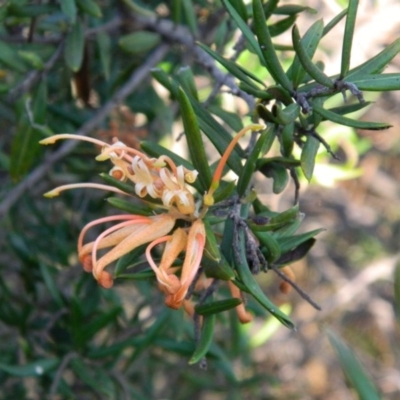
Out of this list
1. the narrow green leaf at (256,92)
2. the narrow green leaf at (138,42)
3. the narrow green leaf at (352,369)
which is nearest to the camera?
the narrow green leaf at (256,92)

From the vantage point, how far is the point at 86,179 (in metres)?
1.22

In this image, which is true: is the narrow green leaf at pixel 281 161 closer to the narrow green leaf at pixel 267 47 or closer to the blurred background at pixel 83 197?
the narrow green leaf at pixel 267 47

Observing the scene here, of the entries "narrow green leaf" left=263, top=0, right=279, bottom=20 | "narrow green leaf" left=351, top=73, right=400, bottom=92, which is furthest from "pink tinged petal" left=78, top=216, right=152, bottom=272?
"narrow green leaf" left=263, top=0, right=279, bottom=20

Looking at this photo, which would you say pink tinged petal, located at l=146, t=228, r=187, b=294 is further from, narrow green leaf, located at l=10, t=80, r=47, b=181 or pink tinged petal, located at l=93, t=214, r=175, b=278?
narrow green leaf, located at l=10, t=80, r=47, b=181

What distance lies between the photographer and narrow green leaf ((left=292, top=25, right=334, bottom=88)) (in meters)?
0.55

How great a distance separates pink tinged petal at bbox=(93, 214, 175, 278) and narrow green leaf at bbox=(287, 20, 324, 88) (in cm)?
17

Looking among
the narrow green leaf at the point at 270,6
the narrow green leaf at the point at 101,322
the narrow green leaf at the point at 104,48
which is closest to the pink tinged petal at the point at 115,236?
the narrow green leaf at the point at 270,6

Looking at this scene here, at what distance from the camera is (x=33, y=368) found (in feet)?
3.41

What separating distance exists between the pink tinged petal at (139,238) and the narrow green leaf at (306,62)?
17 cm

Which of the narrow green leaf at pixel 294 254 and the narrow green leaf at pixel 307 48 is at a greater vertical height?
the narrow green leaf at pixel 307 48

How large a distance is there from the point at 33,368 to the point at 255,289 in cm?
58

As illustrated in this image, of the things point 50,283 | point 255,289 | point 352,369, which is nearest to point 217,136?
point 255,289

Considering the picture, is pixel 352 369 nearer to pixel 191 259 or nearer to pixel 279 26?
pixel 191 259

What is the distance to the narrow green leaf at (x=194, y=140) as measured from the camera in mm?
554
